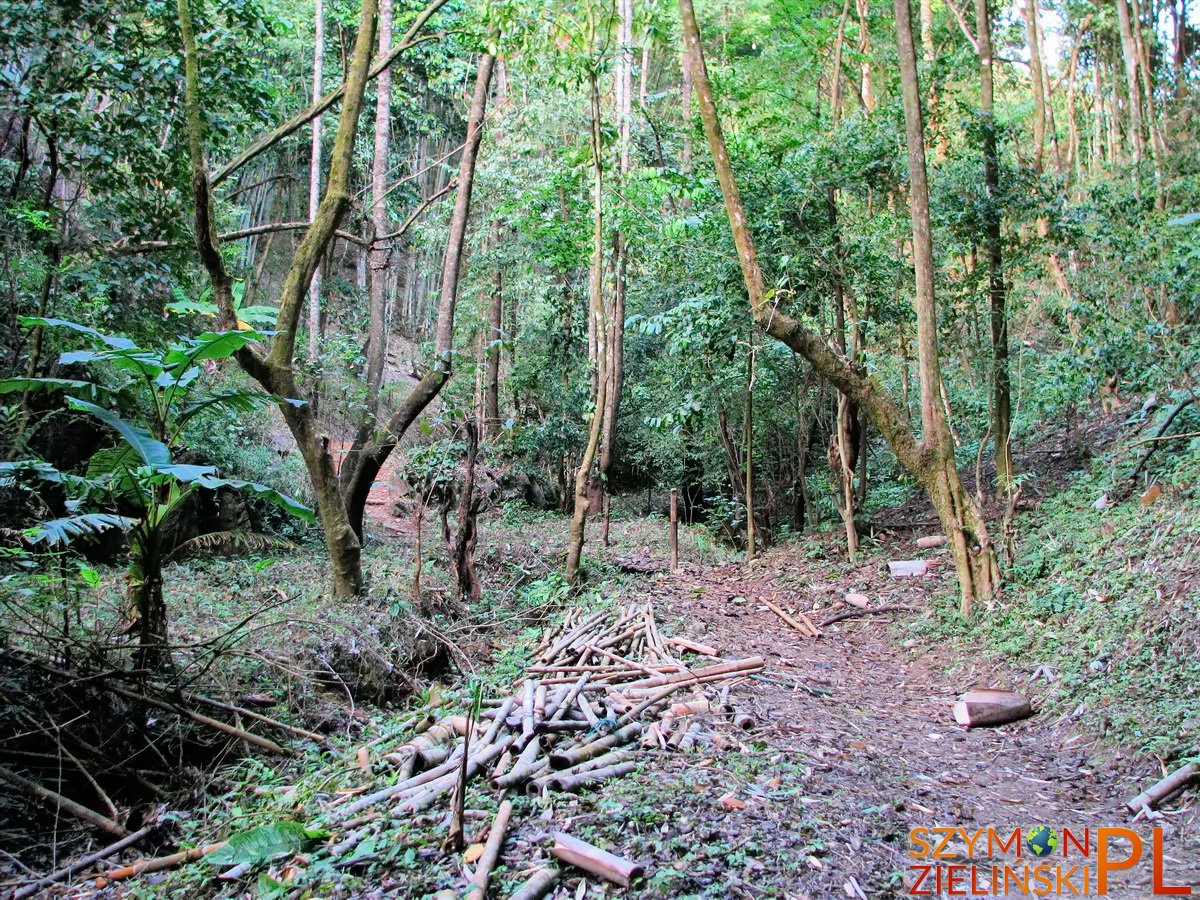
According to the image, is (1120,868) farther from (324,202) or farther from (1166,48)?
(1166,48)

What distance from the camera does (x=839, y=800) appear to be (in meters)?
3.81

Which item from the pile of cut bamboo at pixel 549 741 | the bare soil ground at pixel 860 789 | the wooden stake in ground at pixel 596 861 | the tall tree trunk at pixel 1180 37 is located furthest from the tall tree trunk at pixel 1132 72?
the wooden stake in ground at pixel 596 861

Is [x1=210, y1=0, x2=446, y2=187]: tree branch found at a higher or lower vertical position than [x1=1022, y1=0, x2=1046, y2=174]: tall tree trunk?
lower

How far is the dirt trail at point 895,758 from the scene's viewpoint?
3385 mm

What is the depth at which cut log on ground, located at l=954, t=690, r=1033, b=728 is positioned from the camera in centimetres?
547

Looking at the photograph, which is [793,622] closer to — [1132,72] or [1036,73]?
[1036,73]

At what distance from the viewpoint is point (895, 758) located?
4.72 m

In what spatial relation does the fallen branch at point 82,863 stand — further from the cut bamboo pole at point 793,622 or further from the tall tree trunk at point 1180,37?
the tall tree trunk at point 1180,37

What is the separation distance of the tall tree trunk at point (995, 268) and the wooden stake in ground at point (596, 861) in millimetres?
7255

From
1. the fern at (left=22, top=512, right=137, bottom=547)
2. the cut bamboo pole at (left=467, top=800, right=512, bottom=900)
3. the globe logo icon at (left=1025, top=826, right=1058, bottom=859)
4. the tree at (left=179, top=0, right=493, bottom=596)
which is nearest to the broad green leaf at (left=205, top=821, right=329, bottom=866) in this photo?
the cut bamboo pole at (left=467, top=800, right=512, bottom=900)

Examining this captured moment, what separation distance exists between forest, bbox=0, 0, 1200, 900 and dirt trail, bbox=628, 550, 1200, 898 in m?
0.04

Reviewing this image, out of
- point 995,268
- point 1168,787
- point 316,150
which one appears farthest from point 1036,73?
point 316,150

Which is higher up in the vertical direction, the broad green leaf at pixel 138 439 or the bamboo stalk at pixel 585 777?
the broad green leaf at pixel 138 439

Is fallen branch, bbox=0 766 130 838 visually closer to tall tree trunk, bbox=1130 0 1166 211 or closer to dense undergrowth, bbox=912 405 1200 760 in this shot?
dense undergrowth, bbox=912 405 1200 760
